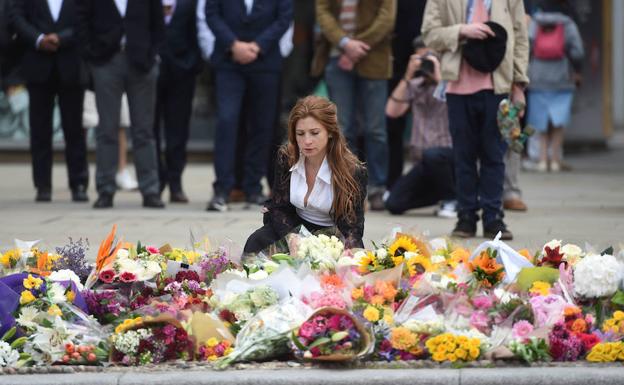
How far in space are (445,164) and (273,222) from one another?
404 centimetres

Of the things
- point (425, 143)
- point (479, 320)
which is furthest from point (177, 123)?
point (479, 320)

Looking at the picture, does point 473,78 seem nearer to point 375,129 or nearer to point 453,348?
point 375,129

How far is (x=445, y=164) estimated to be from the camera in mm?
10977

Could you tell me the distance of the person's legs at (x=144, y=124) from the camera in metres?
11.3

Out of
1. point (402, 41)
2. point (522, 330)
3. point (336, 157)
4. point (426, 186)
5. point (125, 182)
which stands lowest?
point (125, 182)

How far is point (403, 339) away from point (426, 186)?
565cm

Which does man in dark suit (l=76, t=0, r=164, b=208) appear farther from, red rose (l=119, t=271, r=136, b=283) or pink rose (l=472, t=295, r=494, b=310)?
pink rose (l=472, t=295, r=494, b=310)

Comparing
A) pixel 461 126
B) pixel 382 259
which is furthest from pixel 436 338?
pixel 461 126

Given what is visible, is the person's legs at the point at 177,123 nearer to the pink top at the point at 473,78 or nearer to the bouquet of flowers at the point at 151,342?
the pink top at the point at 473,78

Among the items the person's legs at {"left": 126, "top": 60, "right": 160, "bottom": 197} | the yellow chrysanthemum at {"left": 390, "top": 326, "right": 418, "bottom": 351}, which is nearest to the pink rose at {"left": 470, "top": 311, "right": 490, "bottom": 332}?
the yellow chrysanthemum at {"left": 390, "top": 326, "right": 418, "bottom": 351}

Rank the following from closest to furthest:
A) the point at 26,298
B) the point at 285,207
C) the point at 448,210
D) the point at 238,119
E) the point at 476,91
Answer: the point at 26,298 < the point at 285,207 < the point at 476,91 < the point at 448,210 < the point at 238,119

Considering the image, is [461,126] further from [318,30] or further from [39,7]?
[39,7]

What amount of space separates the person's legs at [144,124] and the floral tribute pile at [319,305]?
4864 millimetres

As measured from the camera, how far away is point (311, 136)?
22.5ft
